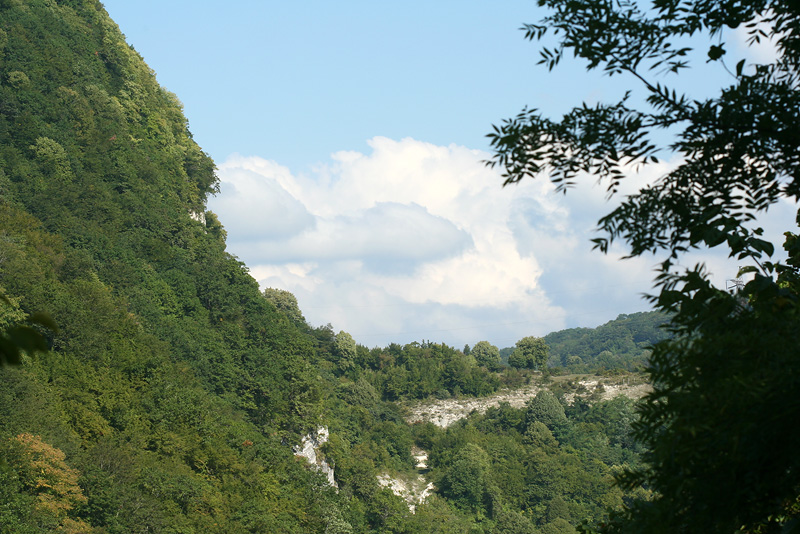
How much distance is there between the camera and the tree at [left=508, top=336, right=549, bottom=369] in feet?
383

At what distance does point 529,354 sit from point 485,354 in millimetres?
6686

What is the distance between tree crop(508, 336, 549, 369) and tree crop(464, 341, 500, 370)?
270 centimetres

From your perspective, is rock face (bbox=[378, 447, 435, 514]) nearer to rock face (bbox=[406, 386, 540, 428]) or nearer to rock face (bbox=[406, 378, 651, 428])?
rock face (bbox=[406, 386, 540, 428])

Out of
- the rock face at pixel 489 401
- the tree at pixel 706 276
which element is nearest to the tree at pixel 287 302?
the rock face at pixel 489 401

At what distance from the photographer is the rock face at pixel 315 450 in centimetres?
5985

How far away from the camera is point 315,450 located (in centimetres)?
6203

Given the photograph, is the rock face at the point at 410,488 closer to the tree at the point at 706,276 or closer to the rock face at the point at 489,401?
the rock face at the point at 489,401

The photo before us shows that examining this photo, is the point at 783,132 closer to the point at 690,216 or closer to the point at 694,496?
the point at 690,216

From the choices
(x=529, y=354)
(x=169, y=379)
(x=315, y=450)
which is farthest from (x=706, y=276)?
(x=529, y=354)

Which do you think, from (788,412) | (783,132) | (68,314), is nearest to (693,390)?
(788,412)

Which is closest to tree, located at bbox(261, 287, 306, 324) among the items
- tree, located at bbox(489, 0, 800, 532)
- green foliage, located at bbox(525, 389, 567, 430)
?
green foliage, located at bbox(525, 389, 567, 430)

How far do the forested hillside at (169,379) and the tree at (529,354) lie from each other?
5.09 meters

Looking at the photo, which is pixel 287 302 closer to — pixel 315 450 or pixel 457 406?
pixel 457 406

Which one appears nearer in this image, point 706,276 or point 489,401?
point 706,276
